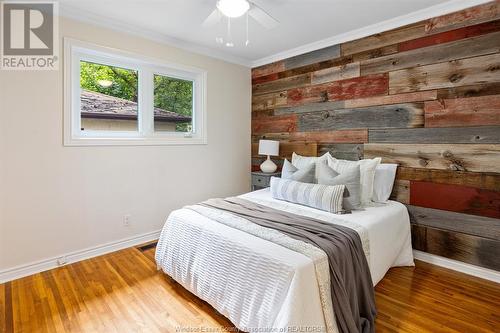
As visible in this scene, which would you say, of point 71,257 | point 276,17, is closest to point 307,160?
point 276,17

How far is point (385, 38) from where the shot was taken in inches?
113

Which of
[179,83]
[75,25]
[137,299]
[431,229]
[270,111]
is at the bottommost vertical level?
[137,299]

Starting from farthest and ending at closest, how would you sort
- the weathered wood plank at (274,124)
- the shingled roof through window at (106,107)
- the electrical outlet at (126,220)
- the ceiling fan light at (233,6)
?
the weathered wood plank at (274,124) → the electrical outlet at (126,220) → the shingled roof through window at (106,107) → the ceiling fan light at (233,6)

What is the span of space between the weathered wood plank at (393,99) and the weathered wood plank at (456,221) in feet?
3.54

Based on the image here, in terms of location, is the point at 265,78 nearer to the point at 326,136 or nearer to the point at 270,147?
the point at 270,147

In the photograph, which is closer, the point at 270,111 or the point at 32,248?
the point at 32,248

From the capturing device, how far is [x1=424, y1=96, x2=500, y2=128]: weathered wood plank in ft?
7.48

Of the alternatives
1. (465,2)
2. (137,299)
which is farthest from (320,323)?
(465,2)

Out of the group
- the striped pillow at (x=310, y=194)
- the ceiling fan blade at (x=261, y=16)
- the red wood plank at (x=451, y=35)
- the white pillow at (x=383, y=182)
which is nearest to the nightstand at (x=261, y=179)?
the striped pillow at (x=310, y=194)

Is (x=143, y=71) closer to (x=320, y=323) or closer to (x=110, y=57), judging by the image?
(x=110, y=57)

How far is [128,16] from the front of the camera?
2.70m

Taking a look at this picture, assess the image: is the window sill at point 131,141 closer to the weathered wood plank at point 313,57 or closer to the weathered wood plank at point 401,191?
the weathered wood plank at point 313,57

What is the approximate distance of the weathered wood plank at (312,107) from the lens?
3.30 meters

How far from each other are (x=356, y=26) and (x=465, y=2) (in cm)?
92
